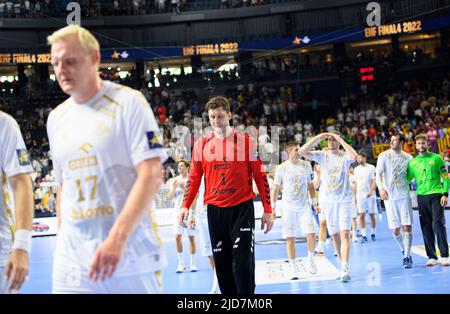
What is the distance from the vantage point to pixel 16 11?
1586 inches

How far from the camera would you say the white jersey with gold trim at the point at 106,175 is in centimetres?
395

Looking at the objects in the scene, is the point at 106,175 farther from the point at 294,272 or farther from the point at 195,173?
the point at 294,272

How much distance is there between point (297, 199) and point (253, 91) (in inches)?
1060

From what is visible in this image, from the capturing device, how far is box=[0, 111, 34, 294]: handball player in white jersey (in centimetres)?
443

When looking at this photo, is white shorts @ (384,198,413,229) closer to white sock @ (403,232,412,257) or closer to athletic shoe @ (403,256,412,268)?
white sock @ (403,232,412,257)

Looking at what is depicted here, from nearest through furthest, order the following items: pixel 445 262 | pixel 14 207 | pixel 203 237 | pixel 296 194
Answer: pixel 14 207 < pixel 203 237 < pixel 445 262 < pixel 296 194

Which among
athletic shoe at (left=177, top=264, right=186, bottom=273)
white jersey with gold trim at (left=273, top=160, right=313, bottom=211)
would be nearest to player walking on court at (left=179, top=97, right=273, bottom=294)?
white jersey with gold trim at (left=273, top=160, right=313, bottom=211)

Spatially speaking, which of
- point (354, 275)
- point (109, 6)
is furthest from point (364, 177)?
point (109, 6)

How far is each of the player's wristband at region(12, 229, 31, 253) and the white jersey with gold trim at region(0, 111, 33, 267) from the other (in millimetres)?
508

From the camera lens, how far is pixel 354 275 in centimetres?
1220

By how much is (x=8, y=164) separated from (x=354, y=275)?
27.3 ft

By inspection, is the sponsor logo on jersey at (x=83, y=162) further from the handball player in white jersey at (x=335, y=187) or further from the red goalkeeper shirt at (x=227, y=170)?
the handball player in white jersey at (x=335, y=187)

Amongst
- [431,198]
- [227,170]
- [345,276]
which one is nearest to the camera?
[227,170]

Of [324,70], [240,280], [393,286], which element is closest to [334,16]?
[324,70]
